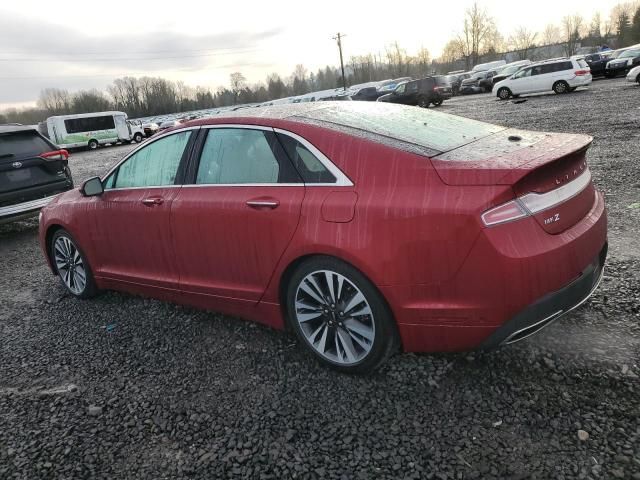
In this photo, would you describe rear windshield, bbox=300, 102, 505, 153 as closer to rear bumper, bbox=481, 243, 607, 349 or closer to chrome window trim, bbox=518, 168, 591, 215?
chrome window trim, bbox=518, 168, 591, 215

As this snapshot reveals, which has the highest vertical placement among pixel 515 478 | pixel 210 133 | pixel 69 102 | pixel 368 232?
pixel 69 102

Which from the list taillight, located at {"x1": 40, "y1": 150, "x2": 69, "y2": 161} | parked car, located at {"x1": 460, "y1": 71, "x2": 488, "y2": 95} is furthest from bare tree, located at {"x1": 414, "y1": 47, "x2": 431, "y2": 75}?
taillight, located at {"x1": 40, "y1": 150, "x2": 69, "y2": 161}

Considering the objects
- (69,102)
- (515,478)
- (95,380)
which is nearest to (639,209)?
(515,478)

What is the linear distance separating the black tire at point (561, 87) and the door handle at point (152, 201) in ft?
82.8

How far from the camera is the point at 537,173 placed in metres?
2.38

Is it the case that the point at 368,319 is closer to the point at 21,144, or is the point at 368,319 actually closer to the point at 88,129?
the point at 21,144

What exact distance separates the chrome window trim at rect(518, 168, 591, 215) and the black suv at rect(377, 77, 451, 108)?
2819 centimetres

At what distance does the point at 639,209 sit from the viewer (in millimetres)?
5141

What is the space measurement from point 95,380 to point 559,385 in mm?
Result: 2788

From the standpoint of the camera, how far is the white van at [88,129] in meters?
35.2

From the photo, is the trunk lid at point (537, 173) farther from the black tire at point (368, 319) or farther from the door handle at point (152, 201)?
the door handle at point (152, 201)

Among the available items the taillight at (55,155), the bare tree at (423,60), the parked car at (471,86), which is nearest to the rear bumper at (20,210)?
the taillight at (55,155)

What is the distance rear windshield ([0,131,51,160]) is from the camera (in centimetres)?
730

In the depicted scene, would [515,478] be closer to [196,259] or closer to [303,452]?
[303,452]
